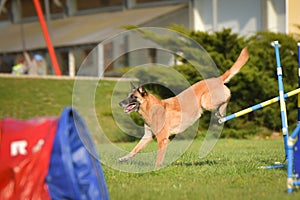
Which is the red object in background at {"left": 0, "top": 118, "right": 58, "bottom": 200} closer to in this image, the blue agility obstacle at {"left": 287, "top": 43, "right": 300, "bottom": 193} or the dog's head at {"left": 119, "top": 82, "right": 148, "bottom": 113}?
the blue agility obstacle at {"left": 287, "top": 43, "right": 300, "bottom": 193}

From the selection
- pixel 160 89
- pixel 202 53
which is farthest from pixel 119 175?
pixel 160 89

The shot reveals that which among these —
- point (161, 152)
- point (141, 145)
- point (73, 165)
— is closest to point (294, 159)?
point (73, 165)

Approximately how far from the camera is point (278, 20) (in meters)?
23.8

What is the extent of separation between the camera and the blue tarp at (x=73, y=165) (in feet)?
20.1

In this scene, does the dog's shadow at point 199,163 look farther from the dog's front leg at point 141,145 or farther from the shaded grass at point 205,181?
the dog's front leg at point 141,145

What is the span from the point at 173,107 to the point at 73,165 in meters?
3.50

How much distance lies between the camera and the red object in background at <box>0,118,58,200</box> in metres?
6.27

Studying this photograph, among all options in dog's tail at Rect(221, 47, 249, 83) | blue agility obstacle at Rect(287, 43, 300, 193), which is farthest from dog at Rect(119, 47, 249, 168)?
blue agility obstacle at Rect(287, 43, 300, 193)

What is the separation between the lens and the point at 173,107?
32.9 ft

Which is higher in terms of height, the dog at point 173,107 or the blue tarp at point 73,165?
the blue tarp at point 73,165

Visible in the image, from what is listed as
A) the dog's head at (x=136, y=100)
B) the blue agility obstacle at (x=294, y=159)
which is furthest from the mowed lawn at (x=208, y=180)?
the dog's head at (x=136, y=100)

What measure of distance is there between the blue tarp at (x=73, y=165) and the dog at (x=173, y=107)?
303cm

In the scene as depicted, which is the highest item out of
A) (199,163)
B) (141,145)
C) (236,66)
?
(236,66)

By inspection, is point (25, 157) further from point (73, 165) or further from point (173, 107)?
point (173, 107)
